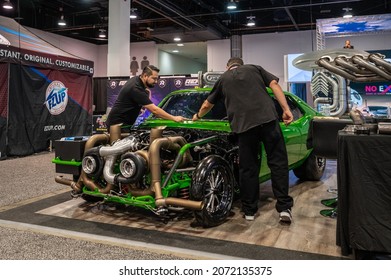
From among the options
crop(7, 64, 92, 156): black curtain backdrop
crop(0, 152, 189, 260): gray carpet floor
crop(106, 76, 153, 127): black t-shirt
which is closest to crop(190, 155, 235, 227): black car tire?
crop(0, 152, 189, 260): gray carpet floor

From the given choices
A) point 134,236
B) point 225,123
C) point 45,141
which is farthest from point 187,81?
point 134,236

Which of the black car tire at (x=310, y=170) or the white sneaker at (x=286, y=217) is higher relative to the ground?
the black car tire at (x=310, y=170)

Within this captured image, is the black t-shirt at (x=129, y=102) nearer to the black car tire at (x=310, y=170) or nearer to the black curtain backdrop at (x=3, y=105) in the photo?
the black car tire at (x=310, y=170)

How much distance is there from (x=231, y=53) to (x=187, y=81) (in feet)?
23.3

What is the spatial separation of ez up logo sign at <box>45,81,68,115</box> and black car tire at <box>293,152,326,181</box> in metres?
6.80

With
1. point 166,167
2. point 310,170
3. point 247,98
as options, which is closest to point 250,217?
point 166,167

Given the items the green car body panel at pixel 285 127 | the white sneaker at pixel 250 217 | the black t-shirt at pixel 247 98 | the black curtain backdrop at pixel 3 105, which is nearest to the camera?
the black t-shirt at pixel 247 98

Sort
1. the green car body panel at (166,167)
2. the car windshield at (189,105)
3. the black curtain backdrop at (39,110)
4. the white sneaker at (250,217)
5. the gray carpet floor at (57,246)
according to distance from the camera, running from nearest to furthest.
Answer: the gray carpet floor at (57,246) < the green car body panel at (166,167) < the white sneaker at (250,217) < the car windshield at (189,105) < the black curtain backdrop at (39,110)

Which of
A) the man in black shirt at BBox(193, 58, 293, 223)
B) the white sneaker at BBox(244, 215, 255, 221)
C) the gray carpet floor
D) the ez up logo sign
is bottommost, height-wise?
the gray carpet floor

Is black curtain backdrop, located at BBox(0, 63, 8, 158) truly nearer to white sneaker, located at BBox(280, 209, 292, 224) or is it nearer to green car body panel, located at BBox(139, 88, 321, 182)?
green car body panel, located at BBox(139, 88, 321, 182)

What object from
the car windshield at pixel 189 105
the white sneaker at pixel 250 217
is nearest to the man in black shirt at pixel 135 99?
the car windshield at pixel 189 105

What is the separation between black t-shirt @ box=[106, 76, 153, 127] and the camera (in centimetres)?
405

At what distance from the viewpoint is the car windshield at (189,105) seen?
4324 millimetres

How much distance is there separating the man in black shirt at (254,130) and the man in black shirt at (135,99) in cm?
81
